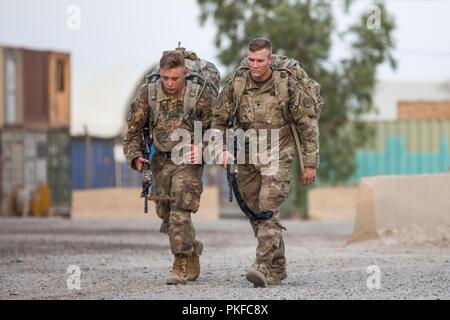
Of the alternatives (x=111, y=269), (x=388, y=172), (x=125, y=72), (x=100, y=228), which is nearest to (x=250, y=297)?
(x=111, y=269)

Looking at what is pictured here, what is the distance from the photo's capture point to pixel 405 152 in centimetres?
3456

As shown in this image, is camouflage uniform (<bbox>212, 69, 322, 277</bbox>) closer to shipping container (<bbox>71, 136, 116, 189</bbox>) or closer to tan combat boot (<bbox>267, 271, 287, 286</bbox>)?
tan combat boot (<bbox>267, 271, 287, 286</bbox>)

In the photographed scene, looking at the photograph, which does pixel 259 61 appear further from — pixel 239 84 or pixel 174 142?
pixel 174 142

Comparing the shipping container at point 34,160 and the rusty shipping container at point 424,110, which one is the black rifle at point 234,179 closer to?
the shipping container at point 34,160

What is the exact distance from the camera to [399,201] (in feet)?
51.9

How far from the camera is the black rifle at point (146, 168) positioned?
9.95m

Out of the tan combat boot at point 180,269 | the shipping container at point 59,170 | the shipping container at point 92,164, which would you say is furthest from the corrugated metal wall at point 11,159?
the tan combat boot at point 180,269

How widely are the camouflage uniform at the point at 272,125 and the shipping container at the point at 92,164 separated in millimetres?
21641

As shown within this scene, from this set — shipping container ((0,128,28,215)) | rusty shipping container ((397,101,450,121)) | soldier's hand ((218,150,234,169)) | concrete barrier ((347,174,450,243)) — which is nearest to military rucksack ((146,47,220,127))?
soldier's hand ((218,150,234,169))

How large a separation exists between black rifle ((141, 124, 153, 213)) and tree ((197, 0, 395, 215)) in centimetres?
1989

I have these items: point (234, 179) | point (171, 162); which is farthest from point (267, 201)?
point (171, 162)

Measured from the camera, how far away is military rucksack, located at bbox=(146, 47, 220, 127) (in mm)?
9922

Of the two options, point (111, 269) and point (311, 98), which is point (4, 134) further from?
point (311, 98)

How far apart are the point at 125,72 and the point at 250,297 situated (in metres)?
31.9
